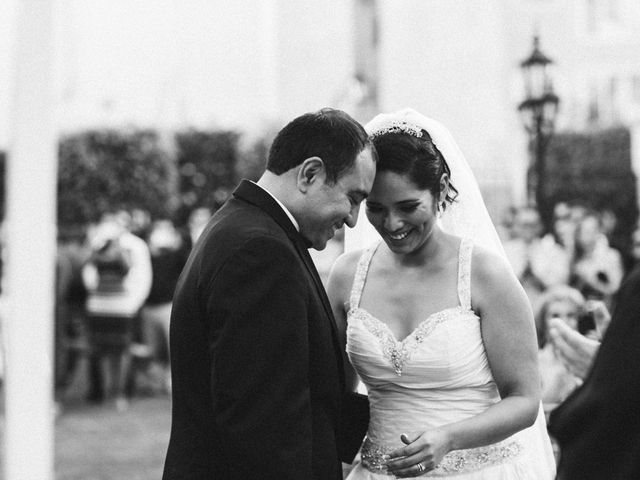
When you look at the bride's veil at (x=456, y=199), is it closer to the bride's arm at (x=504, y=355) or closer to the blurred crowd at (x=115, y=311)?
the bride's arm at (x=504, y=355)

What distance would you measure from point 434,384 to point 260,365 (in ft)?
3.27

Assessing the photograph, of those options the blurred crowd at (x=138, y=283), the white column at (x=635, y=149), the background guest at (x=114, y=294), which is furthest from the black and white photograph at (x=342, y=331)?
the white column at (x=635, y=149)

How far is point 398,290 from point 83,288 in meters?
7.93

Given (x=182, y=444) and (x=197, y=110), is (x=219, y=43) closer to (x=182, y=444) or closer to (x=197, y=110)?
(x=197, y=110)

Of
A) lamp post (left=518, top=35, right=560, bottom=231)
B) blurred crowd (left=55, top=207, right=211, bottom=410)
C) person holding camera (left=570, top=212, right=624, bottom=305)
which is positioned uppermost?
lamp post (left=518, top=35, right=560, bottom=231)

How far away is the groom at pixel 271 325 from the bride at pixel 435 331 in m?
0.35

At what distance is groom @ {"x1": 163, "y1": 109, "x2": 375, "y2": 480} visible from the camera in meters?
2.27

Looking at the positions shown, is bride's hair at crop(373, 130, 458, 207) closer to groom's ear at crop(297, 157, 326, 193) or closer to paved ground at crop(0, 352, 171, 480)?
groom's ear at crop(297, 157, 326, 193)

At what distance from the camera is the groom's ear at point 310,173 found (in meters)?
2.54

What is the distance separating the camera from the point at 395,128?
10.3 ft

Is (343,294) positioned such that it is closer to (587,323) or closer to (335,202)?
(335,202)

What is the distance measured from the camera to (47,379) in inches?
101

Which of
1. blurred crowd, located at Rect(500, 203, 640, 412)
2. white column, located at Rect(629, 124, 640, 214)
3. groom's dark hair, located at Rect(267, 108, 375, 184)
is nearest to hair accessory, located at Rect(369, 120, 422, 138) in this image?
groom's dark hair, located at Rect(267, 108, 375, 184)

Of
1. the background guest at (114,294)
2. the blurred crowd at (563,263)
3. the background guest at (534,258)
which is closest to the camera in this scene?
the blurred crowd at (563,263)
